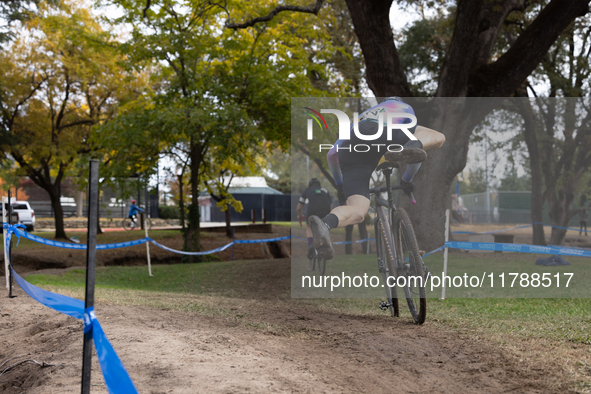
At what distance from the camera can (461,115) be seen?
10352mm

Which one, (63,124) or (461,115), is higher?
(63,124)

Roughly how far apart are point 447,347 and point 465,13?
8.28 metres

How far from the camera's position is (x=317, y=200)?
801 cm

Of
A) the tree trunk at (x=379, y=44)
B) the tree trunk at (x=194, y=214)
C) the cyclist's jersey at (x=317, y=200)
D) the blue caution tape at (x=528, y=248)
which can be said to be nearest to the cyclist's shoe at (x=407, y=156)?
the cyclist's jersey at (x=317, y=200)

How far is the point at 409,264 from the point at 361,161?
1817 mm

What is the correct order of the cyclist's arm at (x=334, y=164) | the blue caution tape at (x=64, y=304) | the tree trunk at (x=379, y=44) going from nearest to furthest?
the blue caution tape at (x=64, y=304) < the cyclist's arm at (x=334, y=164) < the tree trunk at (x=379, y=44)

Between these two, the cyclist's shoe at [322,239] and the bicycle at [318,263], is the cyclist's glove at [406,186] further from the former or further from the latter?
the bicycle at [318,263]

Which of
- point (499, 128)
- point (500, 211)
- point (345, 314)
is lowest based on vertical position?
point (345, 314)

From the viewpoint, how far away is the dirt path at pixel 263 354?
145 inches

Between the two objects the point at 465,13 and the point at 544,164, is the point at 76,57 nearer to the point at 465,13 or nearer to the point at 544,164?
the point at 465,13

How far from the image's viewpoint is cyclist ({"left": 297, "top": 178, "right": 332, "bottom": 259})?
788 cm

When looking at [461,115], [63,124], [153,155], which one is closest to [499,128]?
[461,115]

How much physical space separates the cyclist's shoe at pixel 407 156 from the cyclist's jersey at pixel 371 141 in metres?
0.12

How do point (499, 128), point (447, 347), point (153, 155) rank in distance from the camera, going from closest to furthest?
1. point (447, 347)
2. point (499, 128)
3. point (153, 155)
